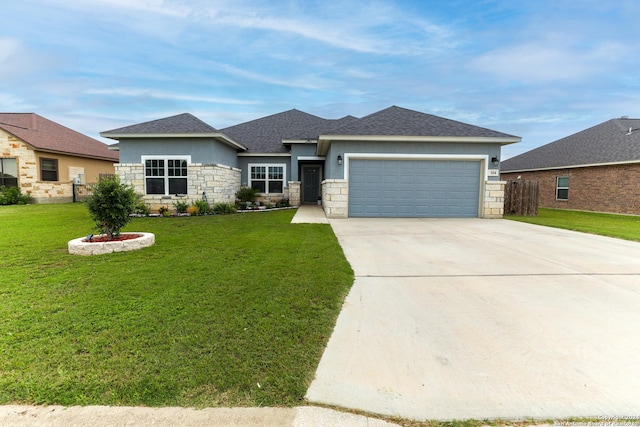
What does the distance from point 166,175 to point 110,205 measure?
822 cm

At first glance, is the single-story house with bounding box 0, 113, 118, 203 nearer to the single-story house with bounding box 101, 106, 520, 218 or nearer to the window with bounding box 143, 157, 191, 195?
the single-story house with bounding box 101, 106, 520, 218

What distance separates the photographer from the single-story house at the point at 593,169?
629 inches

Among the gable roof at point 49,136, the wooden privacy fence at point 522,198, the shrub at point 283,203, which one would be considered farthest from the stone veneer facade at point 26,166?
the wooden privacy fence at point 522,198

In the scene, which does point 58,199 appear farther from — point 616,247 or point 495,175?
point 616,247

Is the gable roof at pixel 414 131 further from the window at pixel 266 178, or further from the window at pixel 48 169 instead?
the window at pixel 48 169

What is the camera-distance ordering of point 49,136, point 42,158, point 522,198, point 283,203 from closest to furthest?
point 522,198
point 283,203
point 42,158
point 49,136

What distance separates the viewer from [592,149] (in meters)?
18.8

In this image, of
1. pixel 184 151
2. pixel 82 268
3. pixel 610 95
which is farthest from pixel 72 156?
pixel 610 95

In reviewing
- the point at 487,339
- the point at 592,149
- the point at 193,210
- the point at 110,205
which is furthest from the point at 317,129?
the point at 487,339

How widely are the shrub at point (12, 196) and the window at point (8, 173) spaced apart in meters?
0.43

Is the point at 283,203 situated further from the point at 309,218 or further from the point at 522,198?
the point at 522,198

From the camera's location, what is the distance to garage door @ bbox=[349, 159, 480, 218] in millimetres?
13000

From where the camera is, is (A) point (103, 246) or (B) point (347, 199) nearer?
(A) point (103, 246)

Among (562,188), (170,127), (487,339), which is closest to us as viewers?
(487,339)
